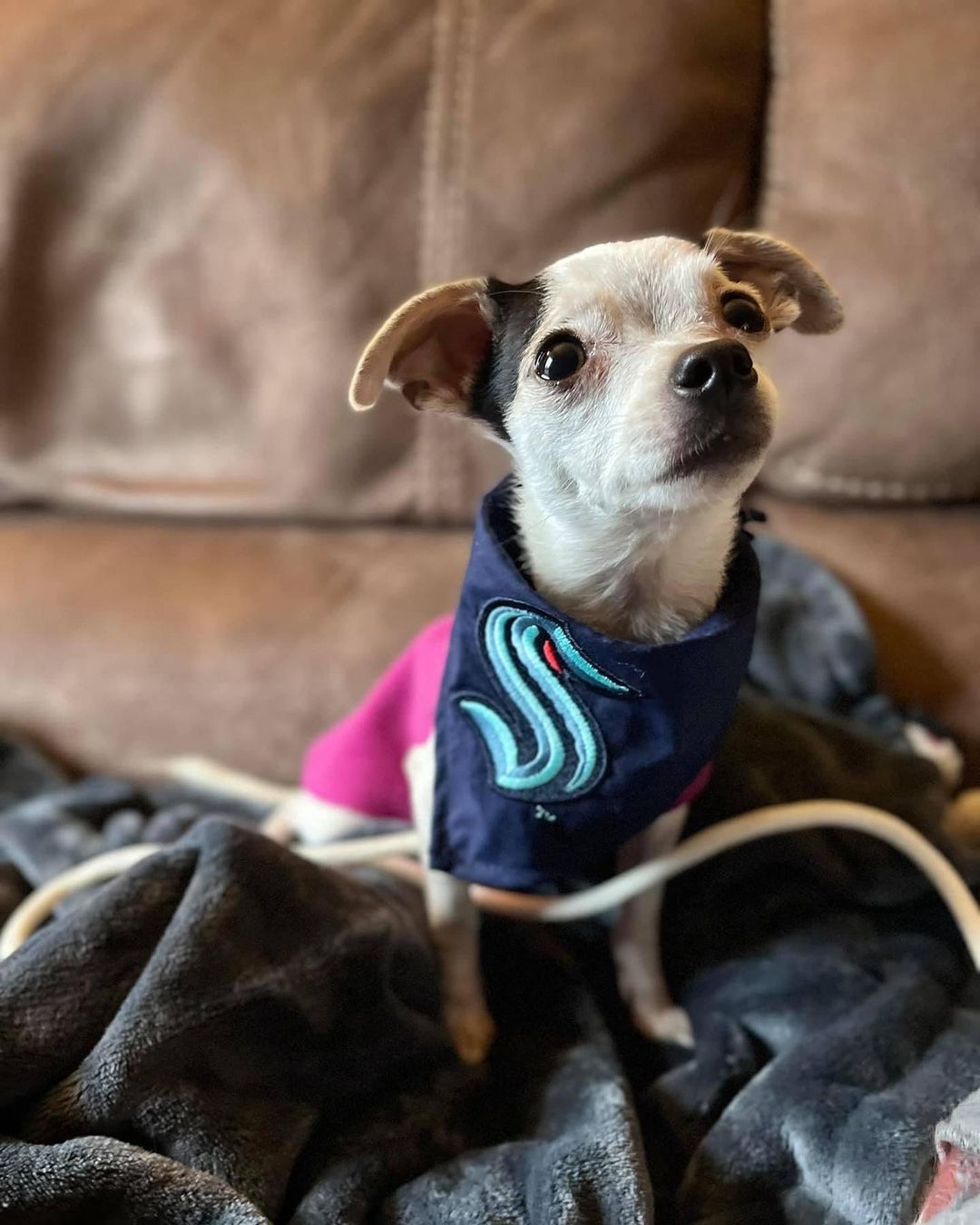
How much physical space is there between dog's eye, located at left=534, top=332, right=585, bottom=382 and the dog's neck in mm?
115

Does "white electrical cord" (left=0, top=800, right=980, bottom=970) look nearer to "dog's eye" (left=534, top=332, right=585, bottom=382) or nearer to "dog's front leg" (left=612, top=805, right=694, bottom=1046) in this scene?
"dog's front leg" (left=612, top=805, right=694, bottom=1046)

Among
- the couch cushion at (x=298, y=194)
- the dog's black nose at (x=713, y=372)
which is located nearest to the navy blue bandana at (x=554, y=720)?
the dog's black nose at (x=713, y=372)

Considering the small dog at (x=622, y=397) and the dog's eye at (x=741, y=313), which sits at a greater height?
the dog's eye at (x=741, y=313)

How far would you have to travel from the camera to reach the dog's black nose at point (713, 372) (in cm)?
78

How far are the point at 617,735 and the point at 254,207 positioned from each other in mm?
974

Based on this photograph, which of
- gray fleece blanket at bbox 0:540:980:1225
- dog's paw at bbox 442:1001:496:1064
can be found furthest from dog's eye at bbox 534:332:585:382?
dog's paw at bbox 442:1001:496:1064

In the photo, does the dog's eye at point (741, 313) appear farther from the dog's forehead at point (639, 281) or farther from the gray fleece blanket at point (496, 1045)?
the gray fleece blanket at point (496, 1045)

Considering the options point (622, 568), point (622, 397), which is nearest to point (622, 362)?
point (622, 397)

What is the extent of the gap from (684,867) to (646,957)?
0.11 m

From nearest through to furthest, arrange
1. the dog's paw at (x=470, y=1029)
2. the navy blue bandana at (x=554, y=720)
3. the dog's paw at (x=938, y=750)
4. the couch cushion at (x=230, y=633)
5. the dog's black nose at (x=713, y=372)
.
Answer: the dog's black nose at (x=713, y=372) < the navy blue bandana at (x=554, y=720) < the dog's paw at (x=470, y=1029) < the dog's paw at (x=938, y=750) < the couch cushion at (x=230, y=633)

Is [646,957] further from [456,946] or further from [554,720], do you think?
[554,720]

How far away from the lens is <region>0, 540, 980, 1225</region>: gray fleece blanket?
81 cm

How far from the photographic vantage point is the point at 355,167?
143 centimetres

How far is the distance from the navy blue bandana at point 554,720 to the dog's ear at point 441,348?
0.37 feet
